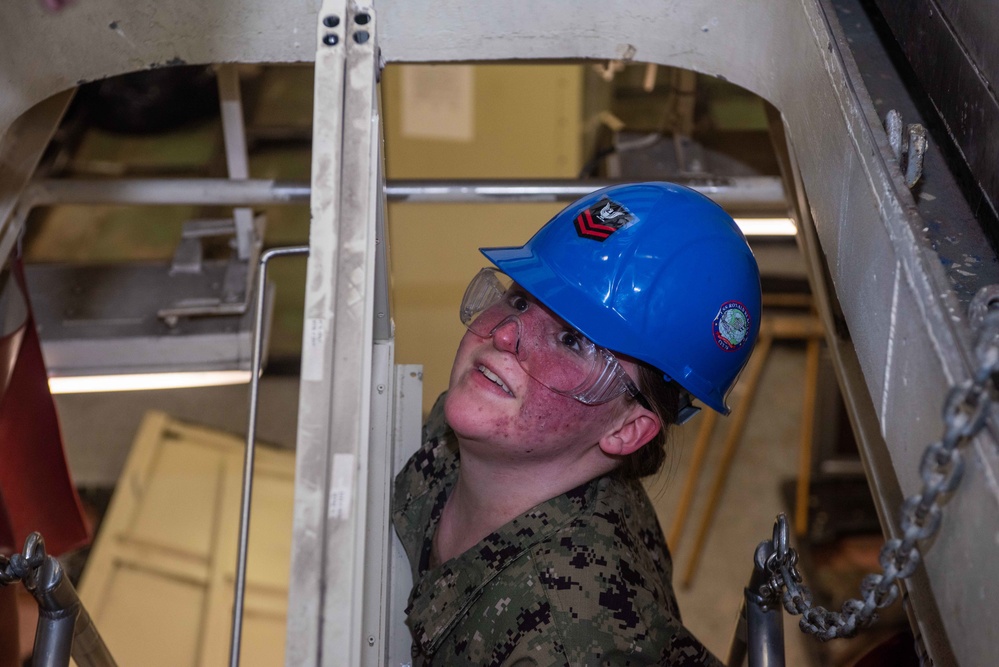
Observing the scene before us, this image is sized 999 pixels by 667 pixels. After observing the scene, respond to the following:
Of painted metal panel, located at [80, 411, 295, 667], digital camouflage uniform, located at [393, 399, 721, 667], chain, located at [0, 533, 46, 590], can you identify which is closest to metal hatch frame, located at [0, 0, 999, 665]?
digital camouflage uniform, located at [393, 399, 721, 667]

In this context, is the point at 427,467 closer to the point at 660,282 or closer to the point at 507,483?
the point at 507,483

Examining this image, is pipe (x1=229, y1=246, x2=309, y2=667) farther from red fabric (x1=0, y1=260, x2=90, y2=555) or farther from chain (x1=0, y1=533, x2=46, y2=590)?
red fabric (x1=0, y1=260, x2=90, y2=555)

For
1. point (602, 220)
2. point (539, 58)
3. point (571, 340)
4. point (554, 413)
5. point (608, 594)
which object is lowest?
point (608, 594)

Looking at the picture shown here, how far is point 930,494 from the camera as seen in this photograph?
2.88 ft

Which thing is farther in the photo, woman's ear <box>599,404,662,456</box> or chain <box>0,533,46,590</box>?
woman's ear <box>599,404,662,456</box>

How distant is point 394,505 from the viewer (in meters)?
1.64

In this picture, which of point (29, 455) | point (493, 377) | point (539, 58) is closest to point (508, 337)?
point (493, 377)

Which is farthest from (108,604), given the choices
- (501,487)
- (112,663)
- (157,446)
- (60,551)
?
(501,487)

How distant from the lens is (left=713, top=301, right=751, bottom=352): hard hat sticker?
1.42 metres

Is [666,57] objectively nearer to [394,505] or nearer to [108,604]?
[394,505]

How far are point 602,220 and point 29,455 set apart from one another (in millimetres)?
1406

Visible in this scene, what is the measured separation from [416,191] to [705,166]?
85 centimetres

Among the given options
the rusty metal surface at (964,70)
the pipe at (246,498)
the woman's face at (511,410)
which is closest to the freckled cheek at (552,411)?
the woman's face at (511,410)

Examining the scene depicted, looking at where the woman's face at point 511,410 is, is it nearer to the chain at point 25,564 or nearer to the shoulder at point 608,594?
the shoulder at point 608,594
